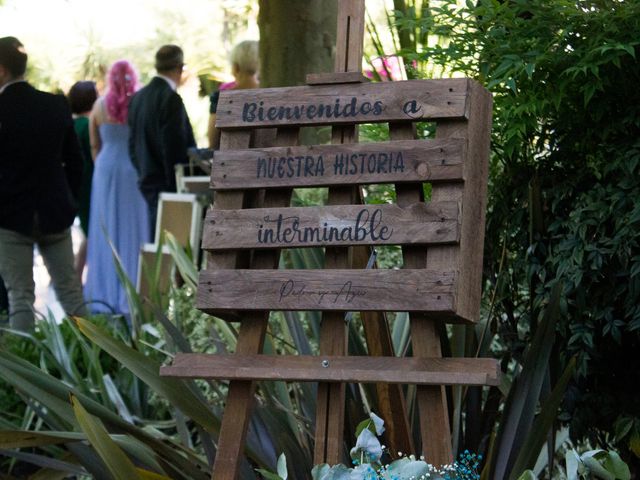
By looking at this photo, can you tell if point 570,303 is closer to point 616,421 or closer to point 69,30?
point 616,421

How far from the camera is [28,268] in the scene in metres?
6.47

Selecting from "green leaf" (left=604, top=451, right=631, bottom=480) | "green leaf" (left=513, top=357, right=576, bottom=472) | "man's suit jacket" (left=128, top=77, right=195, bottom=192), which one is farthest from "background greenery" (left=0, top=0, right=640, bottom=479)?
"man's suit jacket" (left=128, top=77, right=195, bottom=192)

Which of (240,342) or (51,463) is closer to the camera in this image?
(240,342)

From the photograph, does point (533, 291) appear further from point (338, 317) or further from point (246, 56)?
point (246, 56)

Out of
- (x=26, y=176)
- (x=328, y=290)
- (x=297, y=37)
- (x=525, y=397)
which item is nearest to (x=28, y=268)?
(x=26, y=176)

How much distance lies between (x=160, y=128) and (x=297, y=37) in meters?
2.31

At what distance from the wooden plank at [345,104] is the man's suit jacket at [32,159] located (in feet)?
10.2

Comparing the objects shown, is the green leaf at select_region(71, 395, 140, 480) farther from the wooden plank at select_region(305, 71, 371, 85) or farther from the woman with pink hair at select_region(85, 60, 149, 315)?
the woman with pink hair at select_region(85, 60, 149, 315)

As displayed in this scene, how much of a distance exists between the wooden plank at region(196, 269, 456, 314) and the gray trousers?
9.70 feet

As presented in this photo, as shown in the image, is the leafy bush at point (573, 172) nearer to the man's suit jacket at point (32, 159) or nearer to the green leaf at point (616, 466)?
the green leaf at point (616, 466)

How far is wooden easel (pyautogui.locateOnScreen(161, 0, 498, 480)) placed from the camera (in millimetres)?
3006

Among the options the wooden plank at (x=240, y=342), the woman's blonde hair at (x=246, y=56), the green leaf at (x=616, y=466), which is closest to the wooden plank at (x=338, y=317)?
the wooden plank at (x=240, y=342)

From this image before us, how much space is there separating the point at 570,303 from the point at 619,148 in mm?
484

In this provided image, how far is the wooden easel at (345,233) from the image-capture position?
3.01 m
